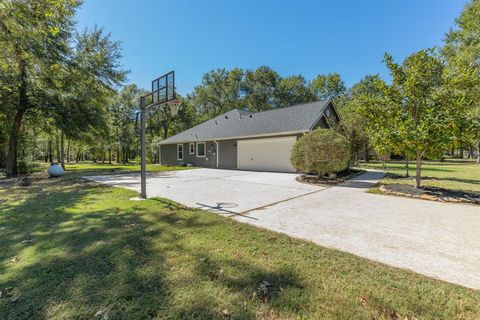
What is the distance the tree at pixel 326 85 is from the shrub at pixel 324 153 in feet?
103

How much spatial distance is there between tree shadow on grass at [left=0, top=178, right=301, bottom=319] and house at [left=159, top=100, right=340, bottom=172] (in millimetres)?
10394

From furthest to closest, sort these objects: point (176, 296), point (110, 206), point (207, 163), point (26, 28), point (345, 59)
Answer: point (345, 59) < point (207, 163) < point (26, 28) < point (110, 206) < point (176, 296)

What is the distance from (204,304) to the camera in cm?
199

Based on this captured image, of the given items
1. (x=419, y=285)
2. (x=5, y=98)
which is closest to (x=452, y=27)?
(x=419, y=285)

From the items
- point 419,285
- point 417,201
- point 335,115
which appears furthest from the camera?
point 335,115

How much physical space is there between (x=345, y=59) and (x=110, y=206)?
26583mm

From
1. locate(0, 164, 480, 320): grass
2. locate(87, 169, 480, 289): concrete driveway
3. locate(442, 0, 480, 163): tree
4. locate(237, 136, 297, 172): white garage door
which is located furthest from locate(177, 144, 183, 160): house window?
locate(442, 0, 480, 163): tree

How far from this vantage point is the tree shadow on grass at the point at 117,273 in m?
1.95

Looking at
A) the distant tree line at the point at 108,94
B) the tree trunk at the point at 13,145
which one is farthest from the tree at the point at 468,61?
the tree trunk at the point at 13,145

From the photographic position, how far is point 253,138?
15.7 m

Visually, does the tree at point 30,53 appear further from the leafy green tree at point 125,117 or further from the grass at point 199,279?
the leafy green tree at point 125,117

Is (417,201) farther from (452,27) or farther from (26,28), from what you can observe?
(452,27)

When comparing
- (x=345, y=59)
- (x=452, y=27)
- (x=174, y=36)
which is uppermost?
(x=452, y=27)

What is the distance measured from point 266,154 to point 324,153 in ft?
20.1
